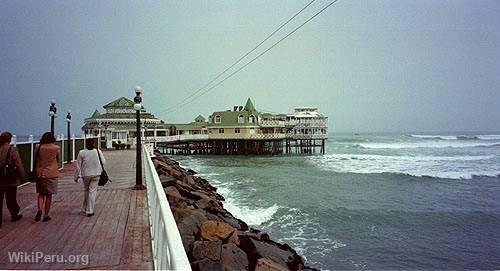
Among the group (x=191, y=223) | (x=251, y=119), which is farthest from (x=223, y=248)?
(x=251, y=119)

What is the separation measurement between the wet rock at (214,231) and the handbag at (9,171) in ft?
10.5

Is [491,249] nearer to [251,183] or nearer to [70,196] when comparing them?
[70,196]

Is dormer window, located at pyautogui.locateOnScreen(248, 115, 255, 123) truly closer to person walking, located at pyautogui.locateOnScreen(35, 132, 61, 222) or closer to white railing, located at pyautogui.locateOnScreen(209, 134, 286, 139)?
white railing, located at pyautogui.locateOnScreen(209, 134, 286, 139)

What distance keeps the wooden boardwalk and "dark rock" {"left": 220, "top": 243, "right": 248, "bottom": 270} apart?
1.39 m

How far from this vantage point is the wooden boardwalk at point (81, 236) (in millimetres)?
3918

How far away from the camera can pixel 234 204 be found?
15477mm

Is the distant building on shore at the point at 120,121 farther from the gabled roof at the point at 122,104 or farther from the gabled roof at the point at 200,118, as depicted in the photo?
the gabled roof at the point at 200,118

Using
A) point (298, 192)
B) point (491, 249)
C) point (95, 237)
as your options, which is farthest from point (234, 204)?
point (95, 237)

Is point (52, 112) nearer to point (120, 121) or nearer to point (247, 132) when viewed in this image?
point (120, 121)

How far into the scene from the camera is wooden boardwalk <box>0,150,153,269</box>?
3918mm

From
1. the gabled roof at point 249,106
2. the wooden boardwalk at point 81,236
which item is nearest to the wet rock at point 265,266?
the wooden boardwalk at point 81,236

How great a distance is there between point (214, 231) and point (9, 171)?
3498 mm

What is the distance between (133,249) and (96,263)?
50cm

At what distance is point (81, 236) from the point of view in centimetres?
480
